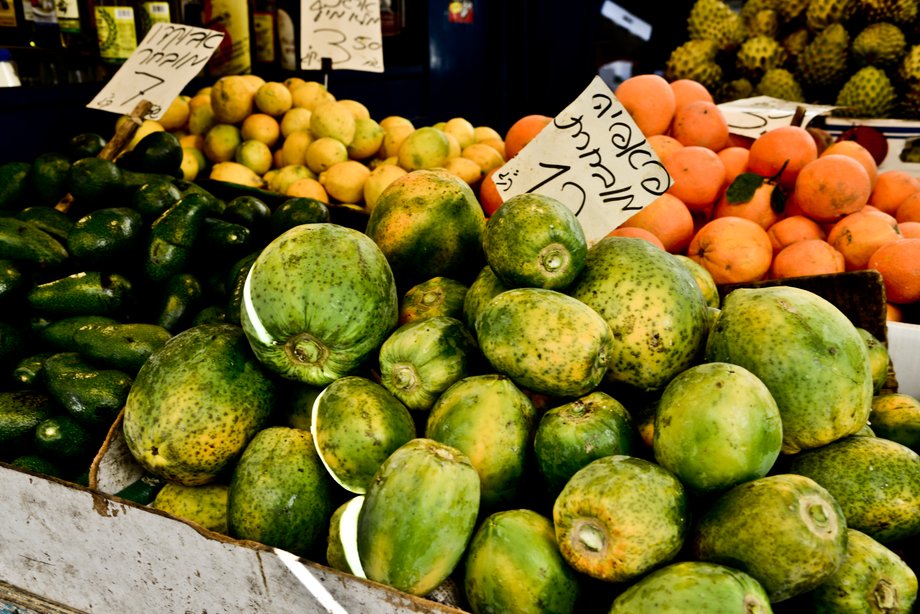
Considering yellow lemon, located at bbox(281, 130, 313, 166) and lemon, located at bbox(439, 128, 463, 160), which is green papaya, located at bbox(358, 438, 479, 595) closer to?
lemon, located at bbox(439, 128, 463, 160)

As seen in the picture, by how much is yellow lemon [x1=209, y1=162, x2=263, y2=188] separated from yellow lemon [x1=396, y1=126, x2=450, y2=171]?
2.09ft

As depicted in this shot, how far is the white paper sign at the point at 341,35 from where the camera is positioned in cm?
306

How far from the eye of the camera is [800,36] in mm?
3693

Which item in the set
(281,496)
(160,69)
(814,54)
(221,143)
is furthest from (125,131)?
(814,54)

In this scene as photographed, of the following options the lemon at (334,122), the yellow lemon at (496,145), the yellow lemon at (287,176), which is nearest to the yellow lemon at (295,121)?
the lemon at (334,122)

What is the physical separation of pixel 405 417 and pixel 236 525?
318 mm

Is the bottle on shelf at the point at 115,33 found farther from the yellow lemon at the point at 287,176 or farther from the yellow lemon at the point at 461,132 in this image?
the yellow lemon at the point at 461,132

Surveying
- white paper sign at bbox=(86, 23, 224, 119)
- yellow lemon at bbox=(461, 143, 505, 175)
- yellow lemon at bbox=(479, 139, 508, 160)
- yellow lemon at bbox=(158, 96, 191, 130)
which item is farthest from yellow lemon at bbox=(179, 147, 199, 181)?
yellow lemon at bbox=(479, 139, 508, 160)

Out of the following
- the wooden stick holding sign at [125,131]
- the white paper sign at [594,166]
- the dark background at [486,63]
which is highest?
the white paper sign at [594,166]

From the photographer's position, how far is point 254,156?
2.94 meters

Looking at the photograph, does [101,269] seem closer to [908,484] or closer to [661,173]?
[661,173]

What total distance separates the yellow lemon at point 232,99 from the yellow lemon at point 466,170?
1.00 meters

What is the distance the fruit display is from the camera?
3.06 ft

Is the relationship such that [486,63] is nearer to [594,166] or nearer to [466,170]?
[466,170]
